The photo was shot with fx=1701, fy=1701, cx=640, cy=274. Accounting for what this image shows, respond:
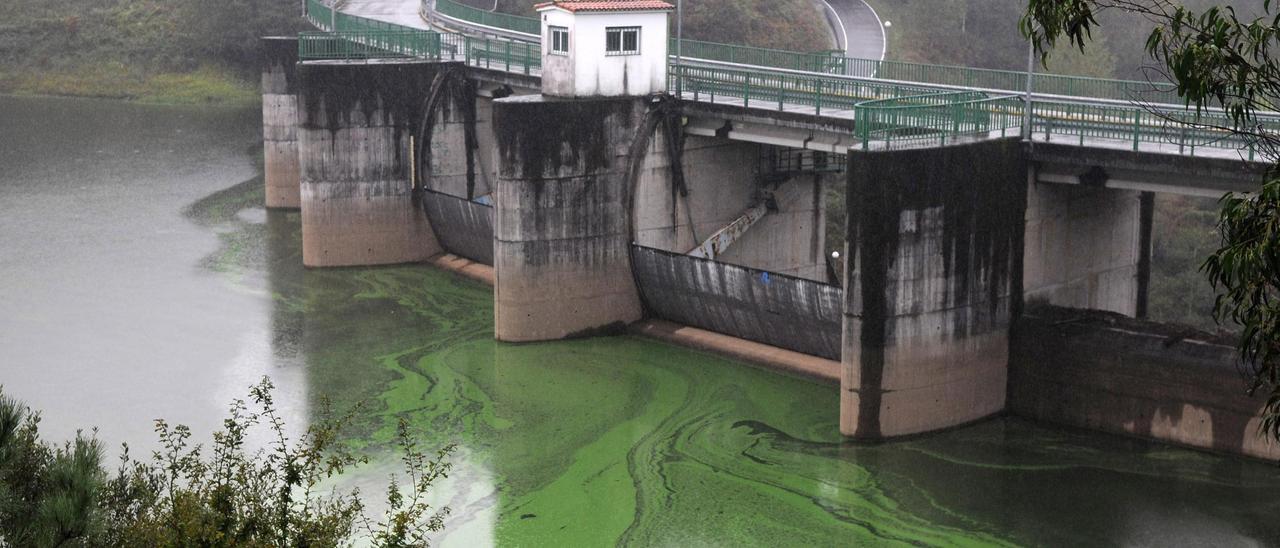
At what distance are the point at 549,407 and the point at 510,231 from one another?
393cm

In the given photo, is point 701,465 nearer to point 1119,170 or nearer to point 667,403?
point 667,403

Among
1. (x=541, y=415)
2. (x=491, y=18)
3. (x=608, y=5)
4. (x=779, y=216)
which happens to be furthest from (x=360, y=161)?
(x=541, y=415)

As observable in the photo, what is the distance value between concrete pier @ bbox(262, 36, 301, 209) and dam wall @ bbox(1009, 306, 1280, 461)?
2055 centimetres

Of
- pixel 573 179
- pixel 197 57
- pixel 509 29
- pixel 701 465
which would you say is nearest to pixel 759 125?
pixel 573 179

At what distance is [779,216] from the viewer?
2700cm

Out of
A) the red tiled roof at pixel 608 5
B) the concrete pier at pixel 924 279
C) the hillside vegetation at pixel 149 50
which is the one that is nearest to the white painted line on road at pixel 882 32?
the hillside vegetation at pixel 149 50

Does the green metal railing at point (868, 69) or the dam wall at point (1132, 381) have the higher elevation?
the green metal railing at point (868, 69)

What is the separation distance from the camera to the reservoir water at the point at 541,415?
17828mm

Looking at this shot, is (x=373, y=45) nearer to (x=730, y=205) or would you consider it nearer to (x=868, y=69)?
(x=868, y=69)

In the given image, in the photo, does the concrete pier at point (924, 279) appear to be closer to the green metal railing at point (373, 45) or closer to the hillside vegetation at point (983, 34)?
the green metal railing at point (373, 45)

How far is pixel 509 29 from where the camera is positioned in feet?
120

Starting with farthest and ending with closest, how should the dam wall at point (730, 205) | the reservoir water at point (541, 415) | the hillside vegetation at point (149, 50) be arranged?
the hillside vegetation at point (149, 50), the dam wall at point (730, 205), the reservoir water at point (541, 415)

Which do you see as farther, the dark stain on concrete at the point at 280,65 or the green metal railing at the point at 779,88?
the dark stain on concrete at the point at 280,65

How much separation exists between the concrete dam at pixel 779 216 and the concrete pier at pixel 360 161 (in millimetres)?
40
